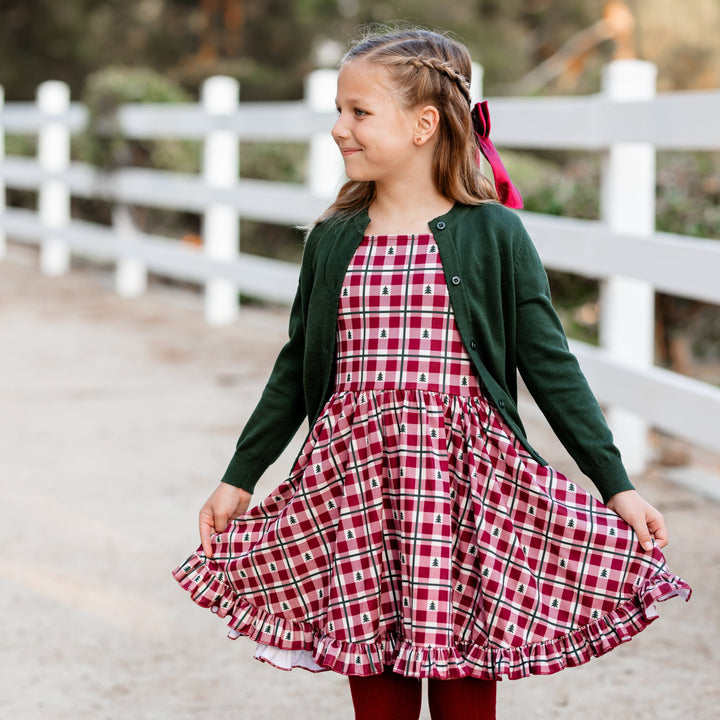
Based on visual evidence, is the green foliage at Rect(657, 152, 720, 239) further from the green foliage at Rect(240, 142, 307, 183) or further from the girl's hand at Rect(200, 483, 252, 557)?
the green foliage at Rect(240, 142, 307, 183)

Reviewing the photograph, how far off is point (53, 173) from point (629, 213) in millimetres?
7139

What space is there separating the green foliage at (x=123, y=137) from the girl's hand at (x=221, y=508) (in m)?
7.85

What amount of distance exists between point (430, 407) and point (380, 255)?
264 millimetres

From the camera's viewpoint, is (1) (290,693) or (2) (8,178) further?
(2) (8,178)

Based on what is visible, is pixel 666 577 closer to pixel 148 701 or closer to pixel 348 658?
pixel 348 658

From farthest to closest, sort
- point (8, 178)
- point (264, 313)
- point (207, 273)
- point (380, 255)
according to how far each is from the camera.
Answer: point (8, 178)
point (264, 313)
point (207, 273)
point (380, 255)

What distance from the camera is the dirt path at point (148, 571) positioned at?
278 centimetres

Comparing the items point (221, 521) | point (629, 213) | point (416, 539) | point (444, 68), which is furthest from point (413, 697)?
point (629, 213)

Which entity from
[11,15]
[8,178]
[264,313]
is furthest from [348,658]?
[11,15]

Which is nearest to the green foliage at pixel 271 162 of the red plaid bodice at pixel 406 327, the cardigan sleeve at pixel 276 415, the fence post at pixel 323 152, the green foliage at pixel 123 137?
the green foliage at pixel 123 137

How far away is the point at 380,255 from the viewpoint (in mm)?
2064

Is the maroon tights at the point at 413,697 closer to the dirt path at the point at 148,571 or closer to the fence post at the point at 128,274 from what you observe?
the dirt path at the point at 148,571

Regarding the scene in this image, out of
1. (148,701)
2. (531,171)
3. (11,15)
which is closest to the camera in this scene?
(148,701)

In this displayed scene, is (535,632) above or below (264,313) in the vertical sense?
below
